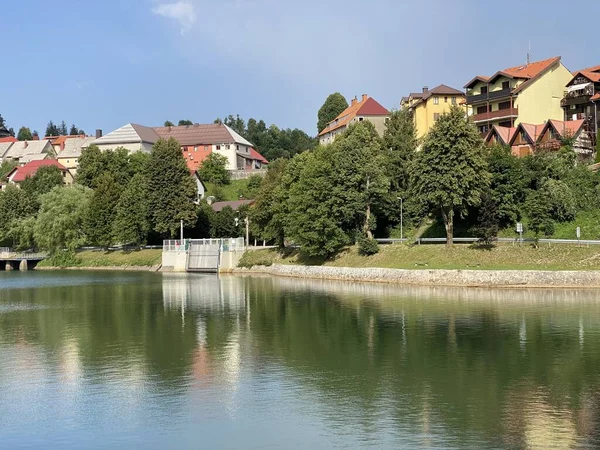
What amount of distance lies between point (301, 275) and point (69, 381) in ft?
159

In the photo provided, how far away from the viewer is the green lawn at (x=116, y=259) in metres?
99.9

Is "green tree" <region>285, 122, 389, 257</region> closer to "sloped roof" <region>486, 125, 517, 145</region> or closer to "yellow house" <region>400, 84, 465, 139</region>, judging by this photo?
"sloped roof" <region>486, 125, 517, 145</region>

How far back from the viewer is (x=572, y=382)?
2725 cm

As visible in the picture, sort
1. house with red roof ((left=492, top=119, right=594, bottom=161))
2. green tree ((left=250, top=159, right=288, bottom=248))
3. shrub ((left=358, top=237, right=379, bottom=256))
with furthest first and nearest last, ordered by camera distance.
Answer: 1. green tree ((left=250, top=159, right=288, bottom=248))
2. house with red roof ((left=492, top=119, right=594, bottom=161))
3. shrub ((left=358, top=237, right=379, bottom=256))

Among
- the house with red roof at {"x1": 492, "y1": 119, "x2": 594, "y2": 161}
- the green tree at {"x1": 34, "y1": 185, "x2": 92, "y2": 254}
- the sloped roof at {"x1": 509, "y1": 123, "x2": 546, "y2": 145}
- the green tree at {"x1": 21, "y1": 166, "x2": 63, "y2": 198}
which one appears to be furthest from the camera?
the green tree at {"x1": 21, "y1": 166, "x2": 63, "y2": 198}

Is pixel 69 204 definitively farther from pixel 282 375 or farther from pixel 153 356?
pixel 282 375

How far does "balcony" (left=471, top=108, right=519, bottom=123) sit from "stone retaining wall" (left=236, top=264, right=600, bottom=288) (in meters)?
34.7

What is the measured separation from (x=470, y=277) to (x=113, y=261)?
6010 centimetres

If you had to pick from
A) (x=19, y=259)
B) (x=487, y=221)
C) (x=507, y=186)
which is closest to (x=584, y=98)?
(x=507, y=186)

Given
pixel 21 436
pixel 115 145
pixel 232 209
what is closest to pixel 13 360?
pixel 21 436

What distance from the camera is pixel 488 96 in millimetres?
96562

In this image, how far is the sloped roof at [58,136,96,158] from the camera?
566ft

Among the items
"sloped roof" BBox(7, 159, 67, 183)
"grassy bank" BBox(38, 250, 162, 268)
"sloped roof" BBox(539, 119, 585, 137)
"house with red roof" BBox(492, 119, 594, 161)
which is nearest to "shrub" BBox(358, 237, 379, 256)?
"house with red roof" BBox(492, 119, 594, 161)

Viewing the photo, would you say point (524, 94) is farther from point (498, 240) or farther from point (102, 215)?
point (102, 215)
